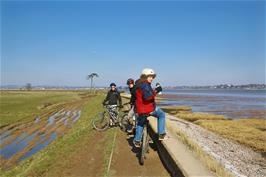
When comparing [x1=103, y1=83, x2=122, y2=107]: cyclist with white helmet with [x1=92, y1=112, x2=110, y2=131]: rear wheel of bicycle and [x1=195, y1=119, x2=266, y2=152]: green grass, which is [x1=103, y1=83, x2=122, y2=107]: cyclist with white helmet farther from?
[x1=195, y1=119, x2=266, y2=152]: green grass

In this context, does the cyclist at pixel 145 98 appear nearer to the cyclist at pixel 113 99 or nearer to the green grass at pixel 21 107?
the cyclist at pixel 113 99

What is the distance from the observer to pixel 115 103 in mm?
12656

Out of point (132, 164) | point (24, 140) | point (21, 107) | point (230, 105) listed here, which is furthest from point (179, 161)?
point (230, 105)

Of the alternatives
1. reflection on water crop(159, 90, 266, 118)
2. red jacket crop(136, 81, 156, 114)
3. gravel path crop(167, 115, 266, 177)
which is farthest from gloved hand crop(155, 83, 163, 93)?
reflection on water crop(159, 90, 266, 118)

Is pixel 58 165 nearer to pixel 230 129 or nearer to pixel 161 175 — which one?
pixel 161 175

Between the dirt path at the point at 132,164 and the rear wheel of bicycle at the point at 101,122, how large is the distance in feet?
12.5

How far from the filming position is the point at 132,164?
761cm

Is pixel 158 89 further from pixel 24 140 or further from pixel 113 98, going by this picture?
pixel 24 140

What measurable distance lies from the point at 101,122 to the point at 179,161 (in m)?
7.55

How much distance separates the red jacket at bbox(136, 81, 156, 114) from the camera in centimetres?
687

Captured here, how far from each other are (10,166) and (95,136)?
364 cm

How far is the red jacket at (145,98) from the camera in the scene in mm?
6867

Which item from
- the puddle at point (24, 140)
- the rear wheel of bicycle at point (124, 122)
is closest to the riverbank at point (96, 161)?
the rear wheel of bicycle at point (124, 122)

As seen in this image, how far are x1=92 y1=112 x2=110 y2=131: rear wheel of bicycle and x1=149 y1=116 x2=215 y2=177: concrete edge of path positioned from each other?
5004mm
